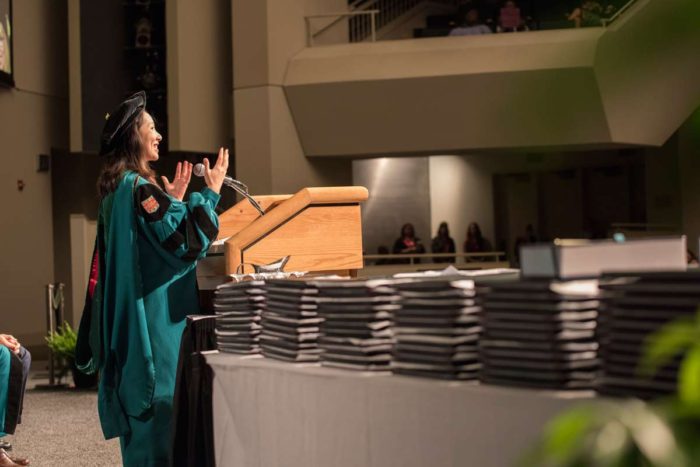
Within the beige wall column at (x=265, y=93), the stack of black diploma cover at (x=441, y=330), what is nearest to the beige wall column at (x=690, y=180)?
the beige wall column at (x=265, y=93)

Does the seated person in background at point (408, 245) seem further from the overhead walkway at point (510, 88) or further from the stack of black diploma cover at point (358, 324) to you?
the stack of black diploma cover at point (358, 324)

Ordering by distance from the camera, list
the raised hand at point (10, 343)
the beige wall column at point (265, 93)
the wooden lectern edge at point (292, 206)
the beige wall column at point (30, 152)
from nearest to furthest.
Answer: the wooden lectern edge at point (292, 206) < the raised hand at point (10, 343) < the beige wall column at point (30, 152) < the beige wall column at point (265, 93)

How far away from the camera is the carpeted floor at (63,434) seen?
5.63m

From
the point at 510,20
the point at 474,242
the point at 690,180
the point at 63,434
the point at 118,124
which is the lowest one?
the point at 63,434

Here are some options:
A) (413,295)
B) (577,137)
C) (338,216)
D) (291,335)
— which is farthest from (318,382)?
(577,137)

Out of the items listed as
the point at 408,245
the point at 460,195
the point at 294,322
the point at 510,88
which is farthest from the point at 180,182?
the point at 460,195

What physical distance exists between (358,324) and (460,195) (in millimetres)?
17380

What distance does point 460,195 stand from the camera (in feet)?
62.9

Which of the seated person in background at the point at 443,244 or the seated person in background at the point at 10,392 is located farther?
the seated person in background at the point at 443,244

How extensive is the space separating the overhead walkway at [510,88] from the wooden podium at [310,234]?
377 inches

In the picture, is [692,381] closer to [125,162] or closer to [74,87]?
[125,162]

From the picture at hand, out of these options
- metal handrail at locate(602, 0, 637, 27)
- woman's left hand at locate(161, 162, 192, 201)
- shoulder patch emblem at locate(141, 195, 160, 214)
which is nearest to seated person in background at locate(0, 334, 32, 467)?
woman's left hand at locate(161, 162, 192, 201)

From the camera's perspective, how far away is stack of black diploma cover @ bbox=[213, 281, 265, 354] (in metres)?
2.28

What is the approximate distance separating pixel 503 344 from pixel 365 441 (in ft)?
1.28
